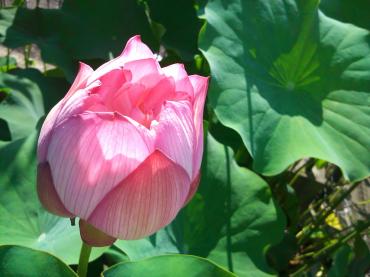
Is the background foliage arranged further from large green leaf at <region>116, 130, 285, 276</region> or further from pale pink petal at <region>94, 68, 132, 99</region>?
pale pink petal at <region>94, 68, 132, 99</region>

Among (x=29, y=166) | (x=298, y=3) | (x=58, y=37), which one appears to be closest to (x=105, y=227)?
(x=29, y=166)

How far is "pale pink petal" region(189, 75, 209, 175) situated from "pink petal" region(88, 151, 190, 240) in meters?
0.03

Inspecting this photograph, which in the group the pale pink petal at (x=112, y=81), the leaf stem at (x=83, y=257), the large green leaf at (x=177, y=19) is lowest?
the large green leaf at (x=177, y=19)

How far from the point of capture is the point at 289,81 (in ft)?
3.88

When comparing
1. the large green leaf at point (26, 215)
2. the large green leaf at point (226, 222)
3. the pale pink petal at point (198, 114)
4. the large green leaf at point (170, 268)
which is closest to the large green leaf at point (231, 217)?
Result: the large green leaf at point (226, 222)

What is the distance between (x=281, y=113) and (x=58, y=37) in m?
0.55

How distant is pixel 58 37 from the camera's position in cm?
137

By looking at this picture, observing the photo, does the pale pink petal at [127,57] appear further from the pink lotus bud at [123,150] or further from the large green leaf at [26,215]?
the large green leaf at [26,215]

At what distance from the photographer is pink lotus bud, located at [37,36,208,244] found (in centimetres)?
52

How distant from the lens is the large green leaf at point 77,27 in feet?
4.42

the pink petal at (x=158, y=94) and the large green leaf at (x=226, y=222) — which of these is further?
the large green leaf at (x=226, y=222)

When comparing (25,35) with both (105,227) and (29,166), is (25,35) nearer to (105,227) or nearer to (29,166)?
(29,166)

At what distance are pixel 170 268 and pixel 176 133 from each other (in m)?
0.18

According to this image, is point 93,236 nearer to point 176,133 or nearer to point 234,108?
point 176,133
